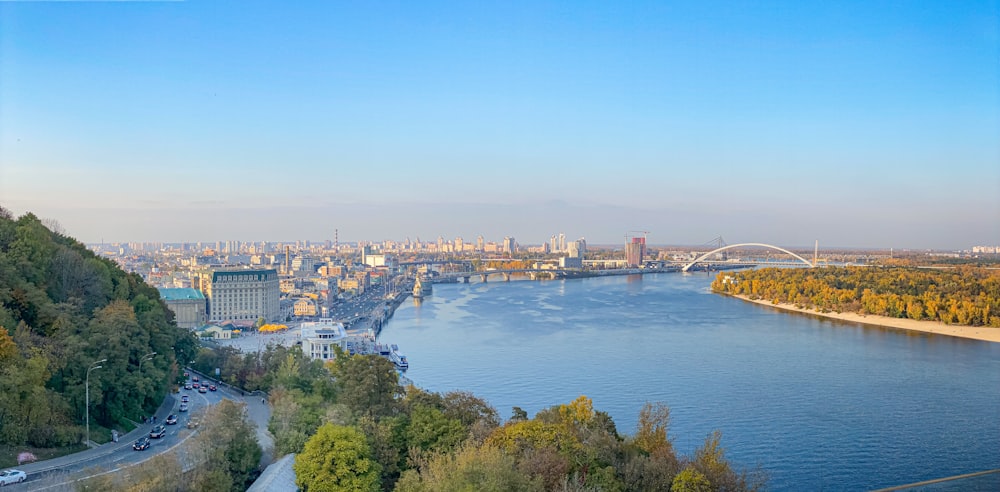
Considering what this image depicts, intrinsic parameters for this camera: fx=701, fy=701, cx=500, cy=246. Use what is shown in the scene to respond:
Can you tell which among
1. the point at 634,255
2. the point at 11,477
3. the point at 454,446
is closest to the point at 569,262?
the point at 634,255

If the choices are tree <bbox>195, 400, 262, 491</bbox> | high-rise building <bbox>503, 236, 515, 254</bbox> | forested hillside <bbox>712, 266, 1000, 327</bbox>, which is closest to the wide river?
forested hillside <bbox>712, 266, 1000, 327</bbox>

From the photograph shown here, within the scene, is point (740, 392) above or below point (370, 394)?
below

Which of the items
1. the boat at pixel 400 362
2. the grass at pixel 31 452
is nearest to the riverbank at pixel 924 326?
the boat at pixel 400 362

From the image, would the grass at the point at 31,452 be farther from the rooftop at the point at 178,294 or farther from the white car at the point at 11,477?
the rooftop at the point at 178,294

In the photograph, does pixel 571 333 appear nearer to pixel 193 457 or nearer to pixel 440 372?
pixel 440 372

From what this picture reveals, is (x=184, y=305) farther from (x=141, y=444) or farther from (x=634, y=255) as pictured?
(x=634, y=255)

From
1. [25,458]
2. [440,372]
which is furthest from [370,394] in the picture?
[440,372]

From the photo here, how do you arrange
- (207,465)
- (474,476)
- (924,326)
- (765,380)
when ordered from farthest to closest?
(924,326)
(765,380)
(207,465)
(474,476)

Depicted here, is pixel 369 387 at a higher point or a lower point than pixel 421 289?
higher

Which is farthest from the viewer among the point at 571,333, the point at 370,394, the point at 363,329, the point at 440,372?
the point at 363,329
